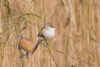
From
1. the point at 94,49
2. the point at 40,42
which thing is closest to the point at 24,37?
the point at 40,42

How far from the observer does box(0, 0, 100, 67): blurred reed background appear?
269cm

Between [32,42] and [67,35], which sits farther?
[67,35]

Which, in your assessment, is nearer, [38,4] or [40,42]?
[40,42]

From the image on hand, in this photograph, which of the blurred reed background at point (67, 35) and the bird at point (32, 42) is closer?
the bird at point (32, 42)

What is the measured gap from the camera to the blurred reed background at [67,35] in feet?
8.83

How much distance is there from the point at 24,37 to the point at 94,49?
1.35 ft

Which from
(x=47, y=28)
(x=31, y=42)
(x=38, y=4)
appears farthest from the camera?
(x=38, y=4)

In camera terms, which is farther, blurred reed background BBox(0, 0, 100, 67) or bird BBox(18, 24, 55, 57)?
blurred reed background BBox(0, 0, 100, 67)

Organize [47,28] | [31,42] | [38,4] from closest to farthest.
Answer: [47,28]
[31,42]
[38,4]

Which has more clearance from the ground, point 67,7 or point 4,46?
point 67,7

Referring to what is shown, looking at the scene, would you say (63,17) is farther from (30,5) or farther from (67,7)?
(30,5)

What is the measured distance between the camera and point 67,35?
2842mm

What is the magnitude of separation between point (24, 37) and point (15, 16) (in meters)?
0.14

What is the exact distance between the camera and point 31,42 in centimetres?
259
